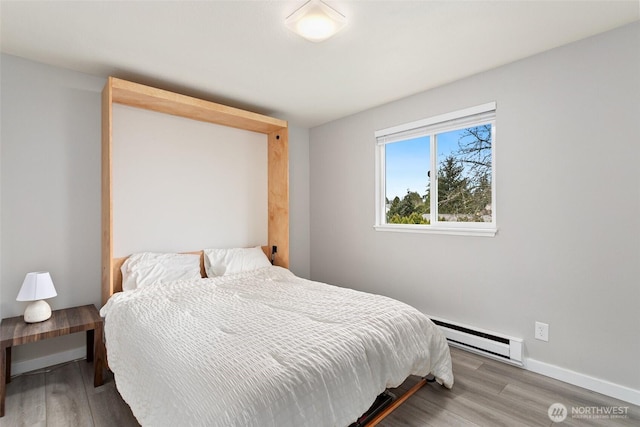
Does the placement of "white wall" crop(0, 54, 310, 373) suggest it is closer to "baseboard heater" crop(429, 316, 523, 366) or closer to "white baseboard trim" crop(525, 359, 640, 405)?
"baseboard heater" crop(429, 316, 523, 366)

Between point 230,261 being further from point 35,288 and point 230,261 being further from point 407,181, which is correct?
point 407,181

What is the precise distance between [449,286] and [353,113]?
86.5 inches

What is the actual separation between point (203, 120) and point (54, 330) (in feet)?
7.27

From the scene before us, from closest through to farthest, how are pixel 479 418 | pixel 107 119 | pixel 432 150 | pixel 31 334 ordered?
pixel 479 418 < pixel 31 334 < pixel 107 119 < pixel 432 150

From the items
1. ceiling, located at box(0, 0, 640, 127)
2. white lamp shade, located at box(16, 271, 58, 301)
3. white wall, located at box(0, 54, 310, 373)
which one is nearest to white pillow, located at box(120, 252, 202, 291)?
white wall, located at box(0, 54, 310, 373)

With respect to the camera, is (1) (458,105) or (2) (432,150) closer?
(1) (458,105)

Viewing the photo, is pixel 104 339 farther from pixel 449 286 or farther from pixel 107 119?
pixel 449 286

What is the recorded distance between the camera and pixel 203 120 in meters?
3.25

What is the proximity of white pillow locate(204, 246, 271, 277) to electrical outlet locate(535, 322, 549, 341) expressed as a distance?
8.14 ft

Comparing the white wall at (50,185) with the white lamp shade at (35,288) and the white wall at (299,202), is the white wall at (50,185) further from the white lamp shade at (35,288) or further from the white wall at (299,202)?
the white wall at (299,202)

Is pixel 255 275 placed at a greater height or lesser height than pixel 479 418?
greater

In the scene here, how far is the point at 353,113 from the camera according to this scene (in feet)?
12.0

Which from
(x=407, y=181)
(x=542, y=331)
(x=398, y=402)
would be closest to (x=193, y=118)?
(x=407, y=181)

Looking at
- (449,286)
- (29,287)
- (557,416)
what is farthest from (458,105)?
(29,287)
